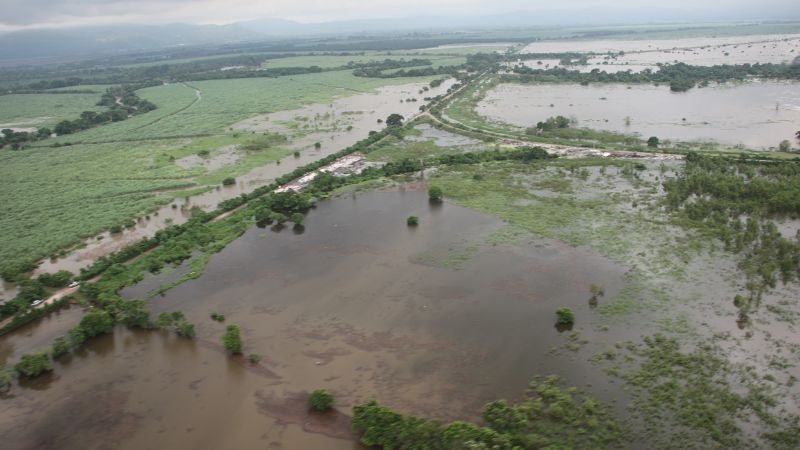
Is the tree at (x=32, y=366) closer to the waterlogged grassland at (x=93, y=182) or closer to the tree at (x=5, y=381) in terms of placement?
the tree at (x=5, y=381)

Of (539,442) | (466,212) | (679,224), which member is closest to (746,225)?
(679,224)

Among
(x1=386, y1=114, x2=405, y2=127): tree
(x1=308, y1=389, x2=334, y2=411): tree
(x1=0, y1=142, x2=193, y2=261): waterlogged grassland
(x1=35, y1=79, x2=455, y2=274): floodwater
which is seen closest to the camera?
(x1=308, y1=389, x2=334, y2=411): tree

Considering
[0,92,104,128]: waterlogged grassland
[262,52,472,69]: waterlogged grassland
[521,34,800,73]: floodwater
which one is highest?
[262,52,472,69]: waterlogged grassland

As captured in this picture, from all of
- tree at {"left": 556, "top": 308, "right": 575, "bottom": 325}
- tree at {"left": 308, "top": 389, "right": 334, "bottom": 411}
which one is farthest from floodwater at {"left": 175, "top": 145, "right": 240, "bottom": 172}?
tree at {"left": 556, "top": 308, "right": 575, "bottom": 325}

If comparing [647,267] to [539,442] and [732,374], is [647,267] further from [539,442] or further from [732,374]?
[539,442]

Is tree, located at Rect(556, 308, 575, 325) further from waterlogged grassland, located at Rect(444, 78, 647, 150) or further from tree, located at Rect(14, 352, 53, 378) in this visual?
waterlogged grassland, located at Rect(444, 78, 647, 150)

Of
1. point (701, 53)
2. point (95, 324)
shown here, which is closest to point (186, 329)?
point (95, 324)
